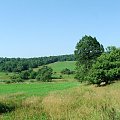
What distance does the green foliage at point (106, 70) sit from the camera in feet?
170

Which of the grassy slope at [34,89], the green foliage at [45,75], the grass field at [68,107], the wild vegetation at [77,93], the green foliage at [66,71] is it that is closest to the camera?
the grass field at [68,107]

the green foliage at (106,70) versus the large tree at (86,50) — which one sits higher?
the large tree at (86,50)

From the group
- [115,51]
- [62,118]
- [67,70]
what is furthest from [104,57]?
[67,70]

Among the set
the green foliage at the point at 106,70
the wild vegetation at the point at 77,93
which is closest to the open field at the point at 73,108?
the wild vegetation at the point at 77,93

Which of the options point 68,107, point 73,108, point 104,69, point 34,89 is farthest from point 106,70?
point 73,108

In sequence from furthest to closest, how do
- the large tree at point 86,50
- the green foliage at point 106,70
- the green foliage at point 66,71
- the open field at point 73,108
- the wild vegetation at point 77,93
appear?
the green foliage at point 66,71 → the large tree at point 86,50 → the green foliage at point 106,70 → the wild vegetation at point 77,93 → the open field at point 73,108

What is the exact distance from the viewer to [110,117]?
8578 millimetres

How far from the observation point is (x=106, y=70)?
52.8 metres

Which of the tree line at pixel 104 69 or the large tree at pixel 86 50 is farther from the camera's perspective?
the large tree at pixel 86 50

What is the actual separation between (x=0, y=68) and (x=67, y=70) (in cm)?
4250

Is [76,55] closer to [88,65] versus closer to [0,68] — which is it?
[88,65]

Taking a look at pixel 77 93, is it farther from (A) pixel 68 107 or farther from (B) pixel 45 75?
(B) pixel 45 75

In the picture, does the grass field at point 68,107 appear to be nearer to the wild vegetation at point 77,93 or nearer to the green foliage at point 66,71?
the wild vegetation at point 77,93

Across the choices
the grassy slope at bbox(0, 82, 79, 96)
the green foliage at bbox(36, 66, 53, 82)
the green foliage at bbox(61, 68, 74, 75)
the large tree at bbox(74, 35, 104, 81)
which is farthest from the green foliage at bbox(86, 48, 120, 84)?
the green foliage at bbox(61, 68, 74, 75)
